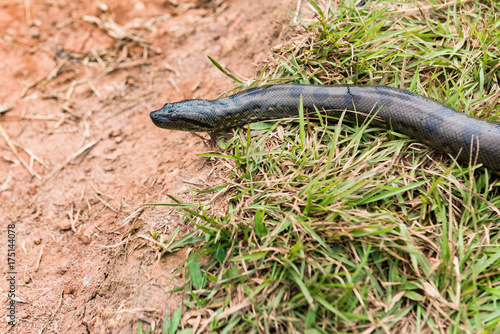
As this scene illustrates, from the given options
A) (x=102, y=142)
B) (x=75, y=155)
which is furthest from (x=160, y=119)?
(x=75, y=155)

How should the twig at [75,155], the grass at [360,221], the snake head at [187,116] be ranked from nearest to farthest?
the grass at [360,221] < the snake head at [187,116] < the twig at [75,155]

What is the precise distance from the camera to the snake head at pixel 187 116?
5.00 metres

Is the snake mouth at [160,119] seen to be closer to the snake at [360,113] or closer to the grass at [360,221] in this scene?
the snake at [360,113]

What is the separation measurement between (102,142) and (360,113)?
13.9ft

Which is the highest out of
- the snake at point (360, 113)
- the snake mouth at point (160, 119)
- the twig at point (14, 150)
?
the snake at point (360, 113)

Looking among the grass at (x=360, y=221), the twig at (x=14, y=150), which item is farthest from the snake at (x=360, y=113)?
the twig at (x=14, y=150)

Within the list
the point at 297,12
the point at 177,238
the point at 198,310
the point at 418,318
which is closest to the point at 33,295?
the point at 177,238

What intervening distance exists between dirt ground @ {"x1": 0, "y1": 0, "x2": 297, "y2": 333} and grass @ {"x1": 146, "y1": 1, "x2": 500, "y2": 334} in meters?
0.58

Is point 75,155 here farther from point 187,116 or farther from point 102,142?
point 187,116

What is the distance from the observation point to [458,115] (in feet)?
13.7

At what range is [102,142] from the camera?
5961 mm

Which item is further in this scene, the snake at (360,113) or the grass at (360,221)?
the snake at (360,113)

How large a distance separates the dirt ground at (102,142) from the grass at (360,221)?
1.91 ft

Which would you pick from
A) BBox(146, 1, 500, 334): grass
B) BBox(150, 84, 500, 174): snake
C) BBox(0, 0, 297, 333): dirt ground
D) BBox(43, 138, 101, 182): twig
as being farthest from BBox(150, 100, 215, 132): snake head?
BBox(43, 138, 101, 182): twig
